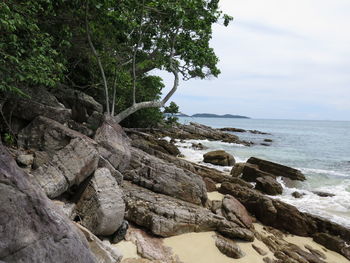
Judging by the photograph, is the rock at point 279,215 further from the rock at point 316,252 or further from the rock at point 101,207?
the rock at point 101,207

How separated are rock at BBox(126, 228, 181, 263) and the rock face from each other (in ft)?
6.48

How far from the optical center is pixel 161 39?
12500 millimetres

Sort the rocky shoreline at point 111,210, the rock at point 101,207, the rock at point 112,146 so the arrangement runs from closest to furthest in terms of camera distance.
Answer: the rocky shoreline at point 111,210 → the rock at point 101,207 → the rock at point 112,146

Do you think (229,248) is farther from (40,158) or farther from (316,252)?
(40,158)

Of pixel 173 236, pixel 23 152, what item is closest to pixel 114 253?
pixel 173 236

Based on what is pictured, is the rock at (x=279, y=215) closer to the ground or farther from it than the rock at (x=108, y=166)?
closer to the ground

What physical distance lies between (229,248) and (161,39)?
10182mm

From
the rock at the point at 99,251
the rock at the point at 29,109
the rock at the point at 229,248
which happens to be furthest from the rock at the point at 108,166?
the rock at the point at 229,248

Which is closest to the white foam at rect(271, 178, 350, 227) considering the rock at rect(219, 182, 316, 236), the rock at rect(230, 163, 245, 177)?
the rock at rect(219, 182, 316, 236)

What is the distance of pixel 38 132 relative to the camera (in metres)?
6.34

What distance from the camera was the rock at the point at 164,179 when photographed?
26.3 feet

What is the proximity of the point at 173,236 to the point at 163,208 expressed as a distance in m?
0.76

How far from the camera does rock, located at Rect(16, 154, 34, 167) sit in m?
5.42

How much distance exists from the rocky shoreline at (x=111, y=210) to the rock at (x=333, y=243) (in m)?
0.03
